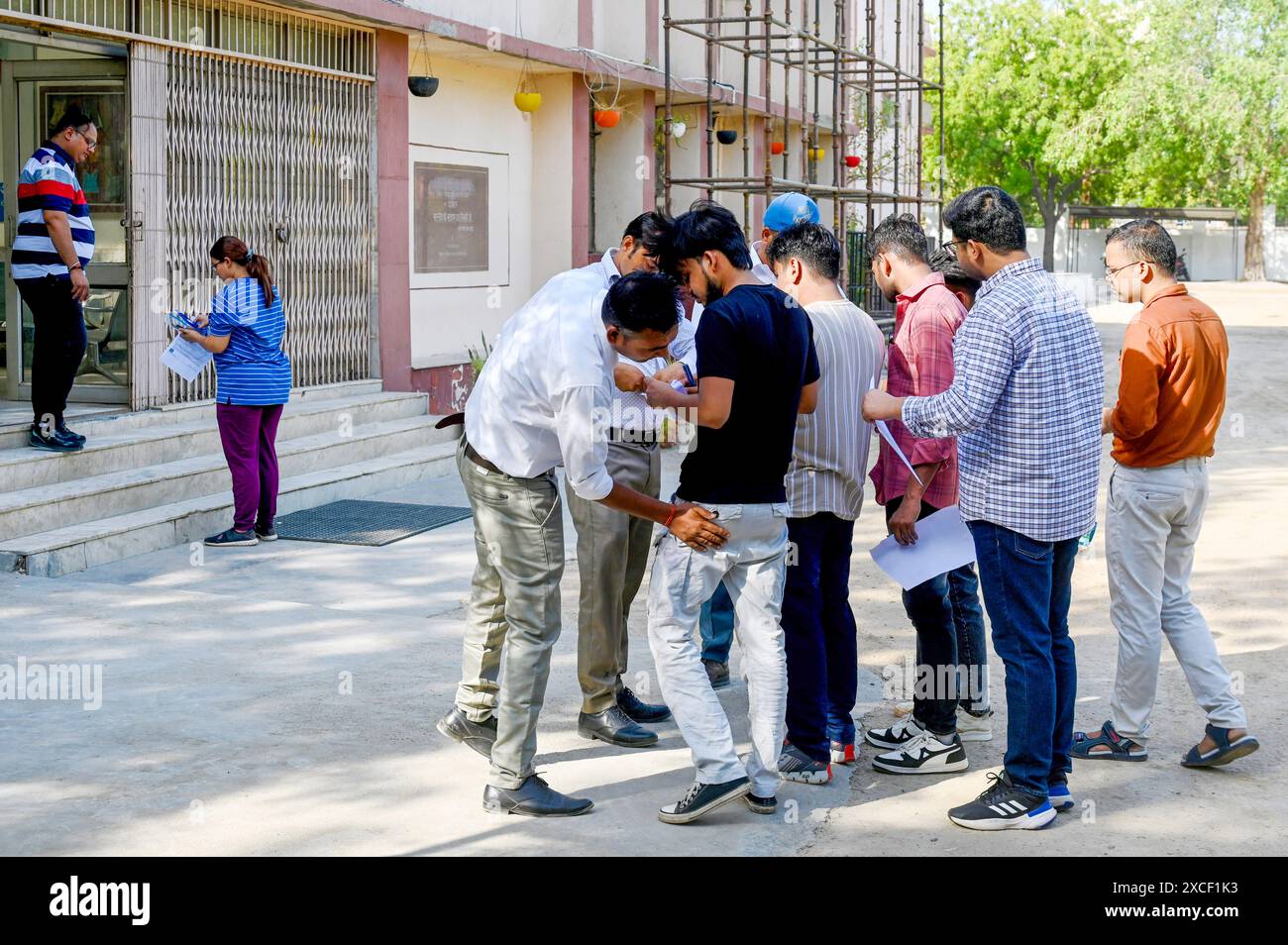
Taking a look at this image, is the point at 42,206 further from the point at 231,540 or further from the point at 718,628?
the point at 718,628

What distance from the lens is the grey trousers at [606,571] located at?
17.3 feet

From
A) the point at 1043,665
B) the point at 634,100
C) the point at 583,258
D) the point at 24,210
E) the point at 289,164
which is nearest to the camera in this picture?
the point at 1043,665

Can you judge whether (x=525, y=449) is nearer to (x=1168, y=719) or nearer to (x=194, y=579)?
(x=1168, y=719)

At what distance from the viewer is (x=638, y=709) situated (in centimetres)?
565

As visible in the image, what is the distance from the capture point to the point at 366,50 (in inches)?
466

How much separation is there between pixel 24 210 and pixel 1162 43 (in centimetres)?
3887

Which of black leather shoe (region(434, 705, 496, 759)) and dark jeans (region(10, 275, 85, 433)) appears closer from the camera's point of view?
black leather shoe (region(434, 705, 496, 759))

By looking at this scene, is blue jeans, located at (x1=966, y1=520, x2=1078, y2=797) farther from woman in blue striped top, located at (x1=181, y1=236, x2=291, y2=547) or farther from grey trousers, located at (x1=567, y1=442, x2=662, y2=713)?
woman in blue striped top, located at (x1=181, y1=236, x2=291, y2=547)

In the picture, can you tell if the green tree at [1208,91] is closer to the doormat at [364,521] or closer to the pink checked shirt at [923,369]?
the doormat at [364,521]

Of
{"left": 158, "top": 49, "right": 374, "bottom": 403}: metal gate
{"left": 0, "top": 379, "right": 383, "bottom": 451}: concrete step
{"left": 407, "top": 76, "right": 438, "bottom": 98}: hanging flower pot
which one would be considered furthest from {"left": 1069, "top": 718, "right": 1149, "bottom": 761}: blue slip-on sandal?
{"left": 407, "top": 76, "right": 438, "bottom": 98}: hanging flower pot

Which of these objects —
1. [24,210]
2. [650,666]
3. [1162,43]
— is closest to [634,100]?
[24,210]

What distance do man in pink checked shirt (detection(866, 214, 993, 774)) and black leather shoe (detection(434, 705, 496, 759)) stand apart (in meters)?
1.34

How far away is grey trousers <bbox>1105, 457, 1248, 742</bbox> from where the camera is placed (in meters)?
5.24

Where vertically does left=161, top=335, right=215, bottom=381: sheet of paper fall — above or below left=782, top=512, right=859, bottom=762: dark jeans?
above
